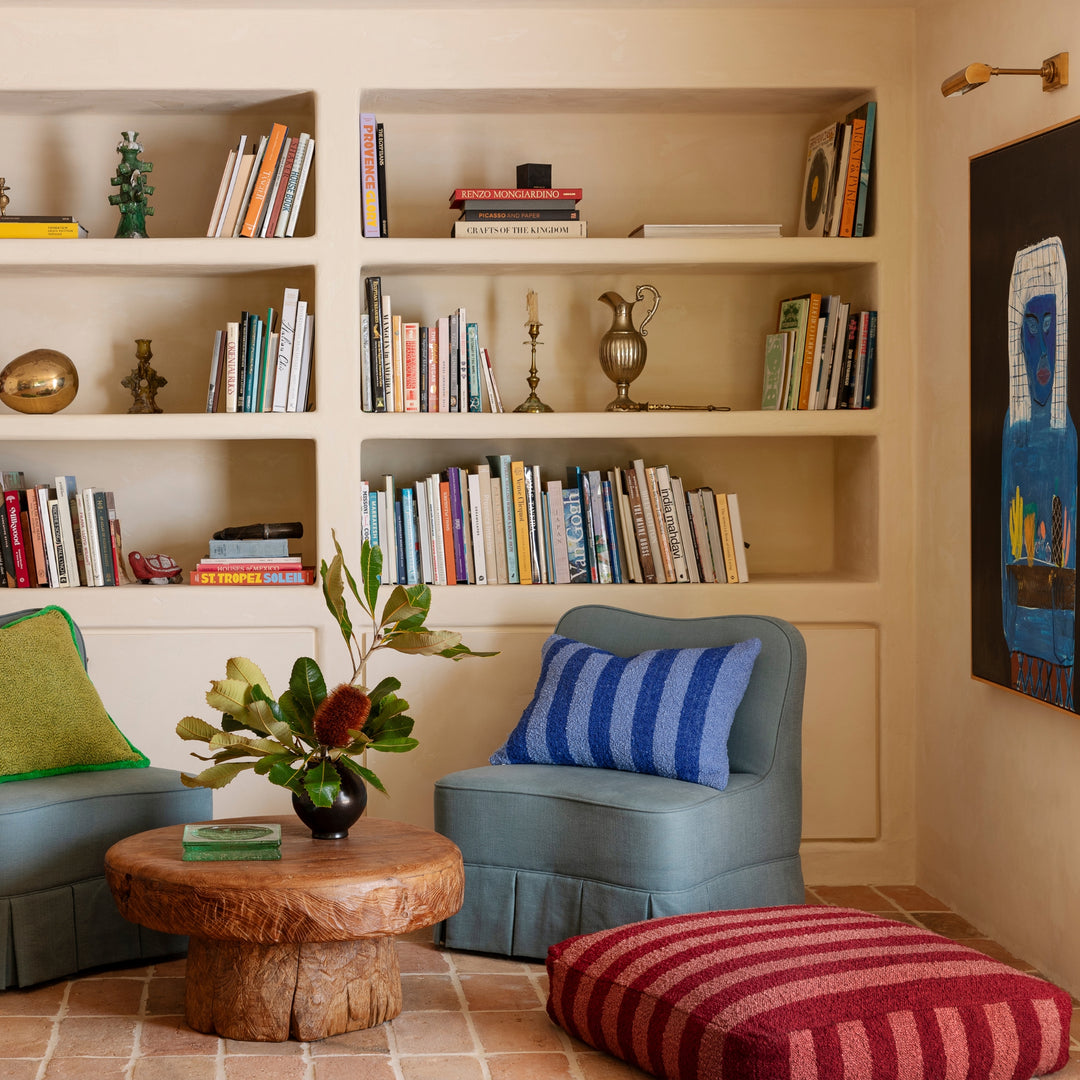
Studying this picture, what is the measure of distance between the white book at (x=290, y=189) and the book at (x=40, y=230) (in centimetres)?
54

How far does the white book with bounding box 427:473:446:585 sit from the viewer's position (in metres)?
3.62

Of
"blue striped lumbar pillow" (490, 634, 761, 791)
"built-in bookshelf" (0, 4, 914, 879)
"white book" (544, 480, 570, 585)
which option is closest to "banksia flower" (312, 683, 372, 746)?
"blue striped lumbar pillow" (490, 634, 761, 791)

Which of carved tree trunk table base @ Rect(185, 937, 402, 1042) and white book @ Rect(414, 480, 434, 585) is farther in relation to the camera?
white book @ Rect(414, 480, 434, 585)

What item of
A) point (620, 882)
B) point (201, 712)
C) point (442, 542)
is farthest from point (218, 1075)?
point (442, 542)

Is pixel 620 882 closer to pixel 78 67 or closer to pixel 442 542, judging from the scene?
pixel 442 542

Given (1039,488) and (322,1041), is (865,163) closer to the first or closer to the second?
(1039,488)

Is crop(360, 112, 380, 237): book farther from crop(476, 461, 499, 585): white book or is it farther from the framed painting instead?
the framed painting

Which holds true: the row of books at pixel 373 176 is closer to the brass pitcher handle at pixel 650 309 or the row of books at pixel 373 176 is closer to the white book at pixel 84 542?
the brass pitcher handle at pixel 650 309

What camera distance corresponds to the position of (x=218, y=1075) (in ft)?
7.55

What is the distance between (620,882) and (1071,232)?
1660 millimetres

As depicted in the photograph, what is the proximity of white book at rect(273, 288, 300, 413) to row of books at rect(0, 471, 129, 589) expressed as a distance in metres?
0.56

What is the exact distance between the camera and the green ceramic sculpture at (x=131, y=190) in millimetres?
3555

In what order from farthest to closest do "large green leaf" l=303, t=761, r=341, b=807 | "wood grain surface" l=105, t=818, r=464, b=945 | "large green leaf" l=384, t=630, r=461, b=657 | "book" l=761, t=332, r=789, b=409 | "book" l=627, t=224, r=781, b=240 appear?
"book" l=761, t=332, r=789, b=409
"book" l=627, t=224, r=781, b=240
"large green leaf" l=384, t=630, r=461, b=657
"large green leaf" l=303, t=761, r=341, b=807
"wood grain surface" l=105, t=818, r=464, b=945

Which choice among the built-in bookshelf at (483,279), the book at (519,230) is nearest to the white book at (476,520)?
the built-in bookshelf at (483,279)
